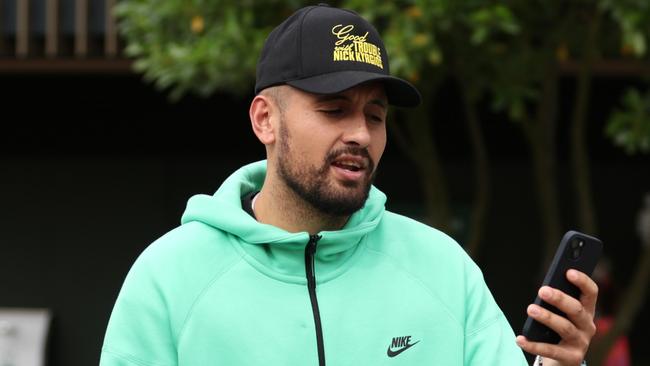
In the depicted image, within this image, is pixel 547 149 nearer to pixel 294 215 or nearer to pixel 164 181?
Answer: pixel 164 181

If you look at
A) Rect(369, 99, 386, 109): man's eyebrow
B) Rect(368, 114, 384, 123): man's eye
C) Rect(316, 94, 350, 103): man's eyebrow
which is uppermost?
Rect(316, 94, 350, 103): man's eyebrow

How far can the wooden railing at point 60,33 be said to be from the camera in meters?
10.9

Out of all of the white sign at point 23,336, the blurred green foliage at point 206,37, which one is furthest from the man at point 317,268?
the white sign at point 23,336

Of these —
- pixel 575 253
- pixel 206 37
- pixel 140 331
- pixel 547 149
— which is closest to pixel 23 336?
pixel 206 37

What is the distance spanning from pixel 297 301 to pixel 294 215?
0.73ft

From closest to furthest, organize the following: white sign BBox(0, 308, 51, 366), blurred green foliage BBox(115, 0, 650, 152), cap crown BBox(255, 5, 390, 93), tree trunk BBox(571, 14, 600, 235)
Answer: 1. cap crown BBox(255, 5, 390, 93)
2. blurred green foliage BBox(115, 0, 650, 152)
3. tree trunk BBox(571, 14, 600, 235)
4. white sign BBox(0, 308, 51, 366)

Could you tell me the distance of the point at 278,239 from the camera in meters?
2.77

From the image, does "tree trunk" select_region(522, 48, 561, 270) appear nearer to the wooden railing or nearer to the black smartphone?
the wooden railing

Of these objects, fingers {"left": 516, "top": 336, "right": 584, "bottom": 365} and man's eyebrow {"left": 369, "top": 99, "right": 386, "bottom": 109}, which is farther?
man's eyebrow {"left": 369, "top": 99, "right": 386, "bottom": 109}

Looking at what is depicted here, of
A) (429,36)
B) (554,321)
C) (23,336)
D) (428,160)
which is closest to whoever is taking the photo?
(554,321)

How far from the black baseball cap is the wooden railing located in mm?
8108

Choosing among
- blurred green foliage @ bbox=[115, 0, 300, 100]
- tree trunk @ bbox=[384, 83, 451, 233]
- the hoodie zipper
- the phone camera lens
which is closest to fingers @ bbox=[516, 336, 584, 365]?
the phone camera lens

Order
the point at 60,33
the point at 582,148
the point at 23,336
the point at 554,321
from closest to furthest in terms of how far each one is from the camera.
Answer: the point at 554,321
the point at 582,148
the point at 60,33
the point at 23,336

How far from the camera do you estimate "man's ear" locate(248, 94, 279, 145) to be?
2859mm
